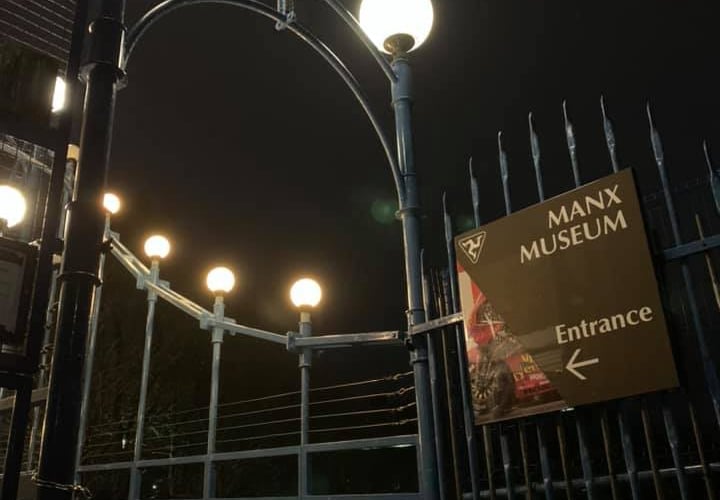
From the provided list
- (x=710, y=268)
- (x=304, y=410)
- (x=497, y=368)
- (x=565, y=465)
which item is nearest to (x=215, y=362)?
(x=304, y=410)

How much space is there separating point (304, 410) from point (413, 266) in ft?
7.89

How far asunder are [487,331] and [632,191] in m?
1.25

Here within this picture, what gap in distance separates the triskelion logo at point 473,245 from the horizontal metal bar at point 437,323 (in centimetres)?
41

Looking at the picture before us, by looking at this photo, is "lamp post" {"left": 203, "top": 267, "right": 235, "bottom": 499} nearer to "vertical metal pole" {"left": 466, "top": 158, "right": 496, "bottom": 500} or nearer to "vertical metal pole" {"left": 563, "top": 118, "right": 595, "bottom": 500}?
"vertical metal pole" {"left": 466, "top": 158, "right": 496, "bottom": 500}

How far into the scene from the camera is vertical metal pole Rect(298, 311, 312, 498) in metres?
6.38

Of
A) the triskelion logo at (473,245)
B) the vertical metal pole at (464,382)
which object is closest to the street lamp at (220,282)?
the vertical metal pole at (464,382)

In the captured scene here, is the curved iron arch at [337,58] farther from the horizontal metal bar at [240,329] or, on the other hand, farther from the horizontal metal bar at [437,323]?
the horizontal metal bar at [240,329]

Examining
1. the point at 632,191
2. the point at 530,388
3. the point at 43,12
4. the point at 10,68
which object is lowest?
the point at 530,388

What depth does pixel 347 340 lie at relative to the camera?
6059mm

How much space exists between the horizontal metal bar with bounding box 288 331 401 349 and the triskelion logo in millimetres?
924

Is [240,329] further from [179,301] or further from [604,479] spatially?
[604,479]

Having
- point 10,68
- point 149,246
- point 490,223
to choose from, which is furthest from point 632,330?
point 149,246

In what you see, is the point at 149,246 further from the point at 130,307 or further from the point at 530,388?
the point at 130,307

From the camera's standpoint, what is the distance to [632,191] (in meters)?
3.93
